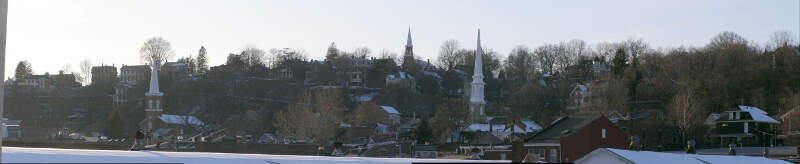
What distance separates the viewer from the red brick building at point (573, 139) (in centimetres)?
5522

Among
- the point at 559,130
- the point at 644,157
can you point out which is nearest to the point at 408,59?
the point at 559,130

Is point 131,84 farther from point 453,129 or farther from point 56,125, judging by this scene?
point 453,129

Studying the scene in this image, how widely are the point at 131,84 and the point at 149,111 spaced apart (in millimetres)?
24301

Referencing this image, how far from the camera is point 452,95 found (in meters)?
146

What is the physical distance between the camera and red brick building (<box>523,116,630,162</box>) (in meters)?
55.2

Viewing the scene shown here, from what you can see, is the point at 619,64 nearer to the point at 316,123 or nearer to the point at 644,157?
the point at 316,123

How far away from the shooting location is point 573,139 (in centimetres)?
5609

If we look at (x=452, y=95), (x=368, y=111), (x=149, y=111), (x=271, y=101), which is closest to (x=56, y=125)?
(x=149, y=111)

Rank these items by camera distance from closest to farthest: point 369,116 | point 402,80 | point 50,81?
point 369,116 → point 402,80 → point 50,81

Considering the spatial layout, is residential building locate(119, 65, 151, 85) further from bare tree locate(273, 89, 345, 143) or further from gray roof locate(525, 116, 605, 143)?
gray roof locate(525, 116, 605, 143)

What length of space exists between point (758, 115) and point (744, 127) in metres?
1.53

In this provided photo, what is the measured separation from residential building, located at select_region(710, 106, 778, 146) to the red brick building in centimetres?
2097

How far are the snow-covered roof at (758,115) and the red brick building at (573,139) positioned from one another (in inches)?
891

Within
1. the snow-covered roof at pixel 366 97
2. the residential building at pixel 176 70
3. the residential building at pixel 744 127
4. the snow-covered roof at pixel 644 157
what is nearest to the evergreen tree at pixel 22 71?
the residential building at pixel 176 70
